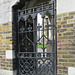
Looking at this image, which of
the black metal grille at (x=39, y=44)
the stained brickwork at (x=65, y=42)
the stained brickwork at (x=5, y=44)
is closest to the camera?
the stained brickwork at (x=65, y=42)

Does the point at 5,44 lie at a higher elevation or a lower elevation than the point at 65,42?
lower

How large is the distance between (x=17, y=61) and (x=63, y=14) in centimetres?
205

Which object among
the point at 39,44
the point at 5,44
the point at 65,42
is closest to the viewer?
the point at 65,42

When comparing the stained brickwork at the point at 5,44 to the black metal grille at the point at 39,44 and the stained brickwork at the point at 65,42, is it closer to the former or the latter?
the black metal grille at the point at 39,44

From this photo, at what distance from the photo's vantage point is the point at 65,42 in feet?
7.75

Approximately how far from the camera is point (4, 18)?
3.22m

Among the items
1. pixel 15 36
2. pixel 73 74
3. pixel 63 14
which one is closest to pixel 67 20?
pixel 63 14

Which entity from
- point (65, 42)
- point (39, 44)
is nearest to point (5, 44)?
Answer: point (39, 44)

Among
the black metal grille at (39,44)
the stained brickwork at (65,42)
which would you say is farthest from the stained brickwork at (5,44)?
the stained brickwork at (65,42)

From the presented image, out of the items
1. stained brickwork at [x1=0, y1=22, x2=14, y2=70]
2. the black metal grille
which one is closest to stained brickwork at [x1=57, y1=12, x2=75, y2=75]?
the black metal grille

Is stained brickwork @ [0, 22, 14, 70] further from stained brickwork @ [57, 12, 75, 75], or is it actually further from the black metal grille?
stained brickwork @ [57, 12, 75, 75]

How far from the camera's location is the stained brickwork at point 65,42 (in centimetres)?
228

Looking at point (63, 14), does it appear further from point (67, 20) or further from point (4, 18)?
point (4, 18)

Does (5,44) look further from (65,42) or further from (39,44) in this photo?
(65,42)
